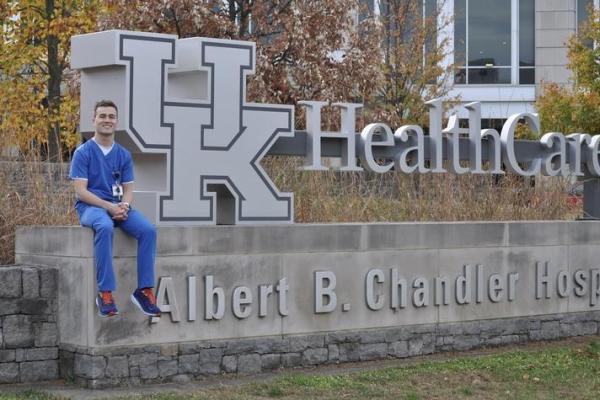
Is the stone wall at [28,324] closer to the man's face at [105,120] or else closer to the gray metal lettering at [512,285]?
the man's face at [105,120]

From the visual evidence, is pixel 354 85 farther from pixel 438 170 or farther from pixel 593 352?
pixel 593 352

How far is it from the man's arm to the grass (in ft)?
5.17

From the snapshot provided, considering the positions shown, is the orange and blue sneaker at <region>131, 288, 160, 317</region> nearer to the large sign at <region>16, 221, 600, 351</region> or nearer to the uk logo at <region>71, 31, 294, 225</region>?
the large sign at <region>16, 221, 600, 351</region>

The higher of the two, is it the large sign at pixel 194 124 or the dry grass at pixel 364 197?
the large sign at pixel 194 124

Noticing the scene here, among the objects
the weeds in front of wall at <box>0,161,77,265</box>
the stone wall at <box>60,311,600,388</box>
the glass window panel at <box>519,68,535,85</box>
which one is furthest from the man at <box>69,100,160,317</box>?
the glass window panel at <box>519,68,535,85</box>

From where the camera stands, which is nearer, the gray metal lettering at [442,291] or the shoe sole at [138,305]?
the shoe sole at [138,305]

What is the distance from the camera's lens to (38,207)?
11781 mm

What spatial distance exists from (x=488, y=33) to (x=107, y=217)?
3459 centimetres

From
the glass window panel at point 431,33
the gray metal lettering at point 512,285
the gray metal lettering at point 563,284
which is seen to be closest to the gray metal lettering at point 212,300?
the gray metal lettering at point 512,285

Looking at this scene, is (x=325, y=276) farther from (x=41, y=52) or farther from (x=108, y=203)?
(x=41, y=52)

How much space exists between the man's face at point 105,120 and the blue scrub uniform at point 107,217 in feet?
0.45

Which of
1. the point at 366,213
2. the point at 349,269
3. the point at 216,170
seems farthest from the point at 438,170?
the point at 216,170

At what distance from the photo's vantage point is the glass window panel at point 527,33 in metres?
43.4

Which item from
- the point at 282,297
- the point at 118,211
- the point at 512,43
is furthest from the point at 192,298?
the point at 512,43
